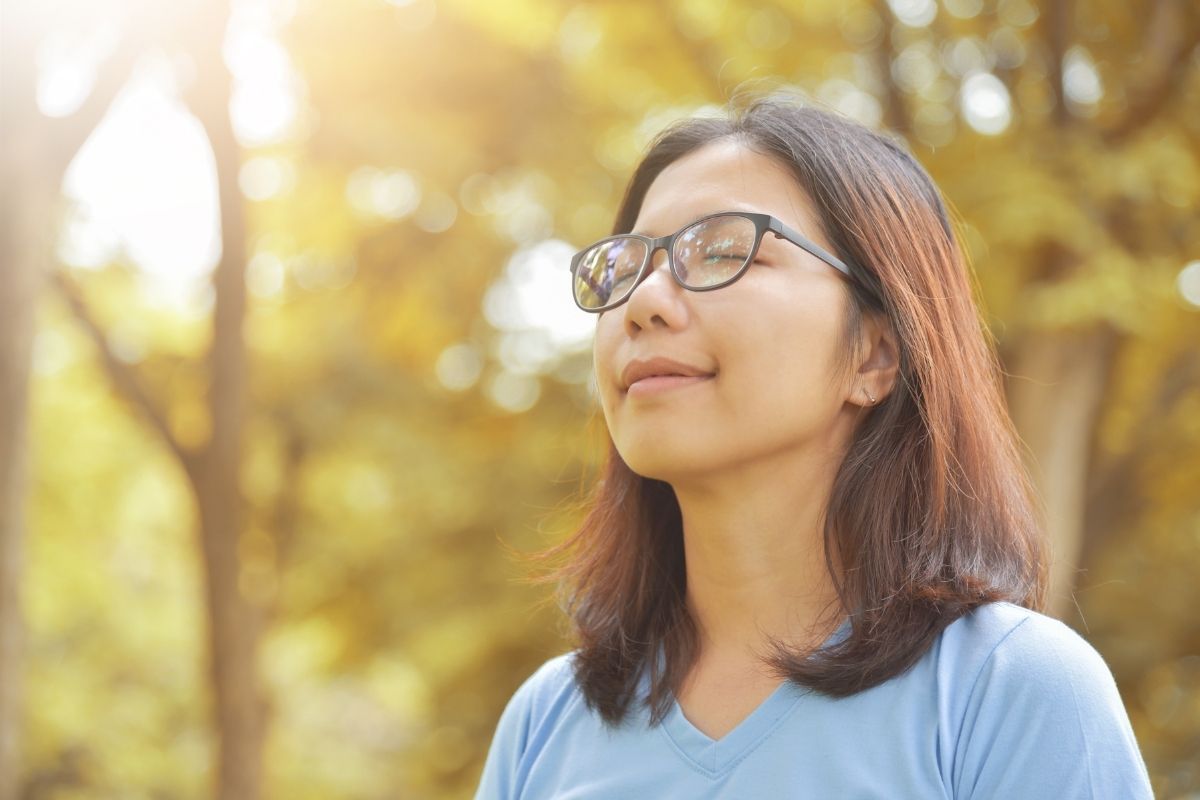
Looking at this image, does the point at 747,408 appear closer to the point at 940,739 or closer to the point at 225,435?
the point at 940,739

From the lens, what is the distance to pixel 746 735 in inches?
69.5

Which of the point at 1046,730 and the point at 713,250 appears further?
the point at 713,250

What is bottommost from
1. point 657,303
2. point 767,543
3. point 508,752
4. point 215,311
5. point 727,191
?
point 508,752

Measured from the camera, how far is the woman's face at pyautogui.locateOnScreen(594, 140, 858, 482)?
1.86 m

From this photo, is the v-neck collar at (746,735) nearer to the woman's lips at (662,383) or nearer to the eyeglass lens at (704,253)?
the woman's lips at (662,383)

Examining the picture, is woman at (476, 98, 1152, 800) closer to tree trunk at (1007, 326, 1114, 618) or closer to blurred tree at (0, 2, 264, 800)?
blurred tree at (0, 2, 264, 800)

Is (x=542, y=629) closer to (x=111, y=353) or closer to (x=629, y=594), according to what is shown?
(x=111, y=353)

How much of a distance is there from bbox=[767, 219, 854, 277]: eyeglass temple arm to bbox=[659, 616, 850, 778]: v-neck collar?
0.55 m

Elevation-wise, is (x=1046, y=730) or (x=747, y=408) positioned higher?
(x=747, y=408)

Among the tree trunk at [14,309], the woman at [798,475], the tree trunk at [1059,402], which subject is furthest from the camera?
the tree trunk at [1059,402]

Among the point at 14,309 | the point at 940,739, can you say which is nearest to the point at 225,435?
the point at 14,309

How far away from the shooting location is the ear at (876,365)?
6.45 feet

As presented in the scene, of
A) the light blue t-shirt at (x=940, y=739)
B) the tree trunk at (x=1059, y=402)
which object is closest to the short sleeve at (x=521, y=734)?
the light blue t-shirt at (x=940, y=739)

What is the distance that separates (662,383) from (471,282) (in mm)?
6791
